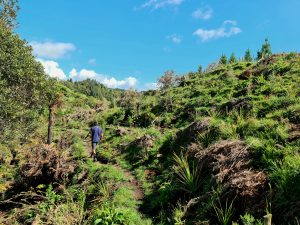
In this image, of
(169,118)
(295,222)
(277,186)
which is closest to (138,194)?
(277,186)

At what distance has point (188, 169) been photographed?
1020cm

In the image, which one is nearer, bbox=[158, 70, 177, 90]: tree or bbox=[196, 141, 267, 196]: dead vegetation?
bbox=[196, 141, 267, 196]: dead vegetation

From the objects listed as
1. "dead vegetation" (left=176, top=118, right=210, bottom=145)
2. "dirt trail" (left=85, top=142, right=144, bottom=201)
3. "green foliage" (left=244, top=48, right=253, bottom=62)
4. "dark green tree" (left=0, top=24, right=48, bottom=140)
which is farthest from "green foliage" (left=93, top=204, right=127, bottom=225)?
"green foliage" (left=244, top=48, right=253, bottom=62)

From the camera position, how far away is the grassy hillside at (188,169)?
316 inches

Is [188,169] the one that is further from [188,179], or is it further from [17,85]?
[17,85]

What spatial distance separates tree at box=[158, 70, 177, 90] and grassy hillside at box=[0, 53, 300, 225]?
→ 36.7ft

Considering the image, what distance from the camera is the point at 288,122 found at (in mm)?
10727

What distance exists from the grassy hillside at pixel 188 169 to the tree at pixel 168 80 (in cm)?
1117

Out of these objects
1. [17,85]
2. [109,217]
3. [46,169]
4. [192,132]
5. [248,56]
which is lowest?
[109,217]

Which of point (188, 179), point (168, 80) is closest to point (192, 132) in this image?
point (188, 179)

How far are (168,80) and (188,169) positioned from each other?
24.5 meters

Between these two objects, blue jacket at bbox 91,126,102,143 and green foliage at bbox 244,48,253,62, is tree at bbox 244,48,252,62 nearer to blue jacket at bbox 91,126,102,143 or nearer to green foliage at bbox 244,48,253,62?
green foliage at bbox 244,48,253,62

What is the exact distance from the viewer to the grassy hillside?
8.03 m

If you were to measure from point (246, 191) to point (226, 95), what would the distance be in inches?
482
